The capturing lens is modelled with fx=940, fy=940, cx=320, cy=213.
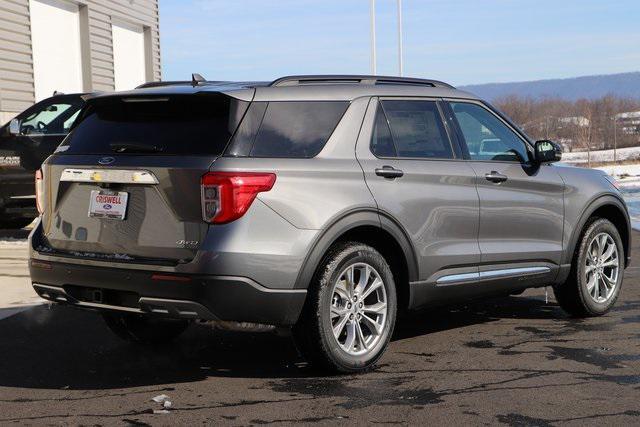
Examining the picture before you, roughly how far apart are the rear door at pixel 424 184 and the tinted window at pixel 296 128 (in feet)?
0.85

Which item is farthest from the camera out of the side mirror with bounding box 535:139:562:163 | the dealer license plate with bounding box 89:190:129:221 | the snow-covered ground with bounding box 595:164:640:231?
the snow-covered ground with bounding box 595:164:640:231

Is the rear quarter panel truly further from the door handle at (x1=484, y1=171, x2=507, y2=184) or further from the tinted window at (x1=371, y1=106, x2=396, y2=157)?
the tinted window at (x1=371, y1=106, x2=396, y2=157)

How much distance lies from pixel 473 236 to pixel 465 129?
0.75m

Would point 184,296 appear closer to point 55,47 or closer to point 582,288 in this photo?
point 582,288

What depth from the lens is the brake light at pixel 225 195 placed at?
5023mm

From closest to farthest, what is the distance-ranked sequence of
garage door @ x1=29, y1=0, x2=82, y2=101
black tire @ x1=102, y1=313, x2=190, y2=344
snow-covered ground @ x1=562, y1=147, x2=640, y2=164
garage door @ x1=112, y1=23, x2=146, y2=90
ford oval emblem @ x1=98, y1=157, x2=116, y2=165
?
ford oval emblem @ x1=98, y1=157, x2=116, y2=165 → black tire @ x1=102, y1=313, x2=190, y2=344 → garage door @ x1=29, y1=0, x2=82, y2=101 → garage door @ x1=112, y1=23, x2=146, y2=90 → snow-covered ground @ x1=562, y1=147, x2=640, y2=164

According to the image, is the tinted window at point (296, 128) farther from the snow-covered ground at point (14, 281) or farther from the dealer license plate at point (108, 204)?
the snow-covered ground at point (14, 281)

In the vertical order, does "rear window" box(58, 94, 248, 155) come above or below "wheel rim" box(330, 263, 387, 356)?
above

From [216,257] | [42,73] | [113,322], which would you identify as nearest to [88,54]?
[42,73]

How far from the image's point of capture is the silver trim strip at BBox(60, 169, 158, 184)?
206 inches

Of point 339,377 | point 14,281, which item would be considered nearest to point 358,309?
point 339,377

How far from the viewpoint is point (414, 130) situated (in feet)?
20.2

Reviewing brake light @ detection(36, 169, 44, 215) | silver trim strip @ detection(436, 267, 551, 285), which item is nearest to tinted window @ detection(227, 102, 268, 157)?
brake light @ detection(36, 169, 44, 215)

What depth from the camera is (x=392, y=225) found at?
5.77 m
